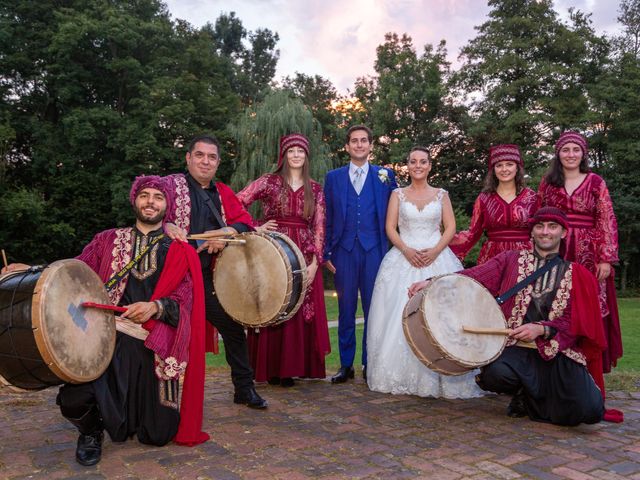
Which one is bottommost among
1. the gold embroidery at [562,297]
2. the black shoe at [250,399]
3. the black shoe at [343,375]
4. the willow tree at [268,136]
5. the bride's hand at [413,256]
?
the black shoe at [250,399]

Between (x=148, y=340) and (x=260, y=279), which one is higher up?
(x=260, y=279)

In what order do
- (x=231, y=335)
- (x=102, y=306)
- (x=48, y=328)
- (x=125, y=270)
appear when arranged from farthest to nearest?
(x=231, y=335) < (x=125, y=270) < (x=102, y=306) < (x=48, y=328)

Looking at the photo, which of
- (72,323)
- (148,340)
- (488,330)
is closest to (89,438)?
(148,340)

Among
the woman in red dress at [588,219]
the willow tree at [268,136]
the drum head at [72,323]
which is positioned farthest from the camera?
the willow tree at [268,136]

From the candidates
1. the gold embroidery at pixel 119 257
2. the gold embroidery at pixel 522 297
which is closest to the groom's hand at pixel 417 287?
the gold embroidery at pixel 522 297

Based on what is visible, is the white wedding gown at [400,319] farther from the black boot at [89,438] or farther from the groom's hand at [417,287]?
the black boot at [89,438]

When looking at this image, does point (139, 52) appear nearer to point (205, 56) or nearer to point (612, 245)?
point (205, 56)

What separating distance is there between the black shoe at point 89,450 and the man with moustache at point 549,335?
2444 mm

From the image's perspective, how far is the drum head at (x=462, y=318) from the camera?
4.11m

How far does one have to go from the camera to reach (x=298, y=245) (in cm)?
549

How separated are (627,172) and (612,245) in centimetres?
2562

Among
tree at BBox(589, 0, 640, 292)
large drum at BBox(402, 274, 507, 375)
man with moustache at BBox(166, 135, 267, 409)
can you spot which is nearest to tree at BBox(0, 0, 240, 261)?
tree at BBox(589, 0, 640, 292)

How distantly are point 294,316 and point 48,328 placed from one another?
9.23ft

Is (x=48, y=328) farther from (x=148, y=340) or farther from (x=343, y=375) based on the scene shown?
(x=343, y=375)
